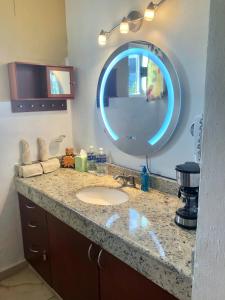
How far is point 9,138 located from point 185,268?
5.02 ft

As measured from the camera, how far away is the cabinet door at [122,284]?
0.95 metres

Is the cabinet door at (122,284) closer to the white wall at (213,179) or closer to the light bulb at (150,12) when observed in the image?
the white wall at (213,179)

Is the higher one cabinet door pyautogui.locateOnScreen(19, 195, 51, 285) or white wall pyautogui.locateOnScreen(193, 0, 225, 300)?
white wall pyautogui.locateOnScreen(193, 0, 225, 300)

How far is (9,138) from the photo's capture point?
6.07ft

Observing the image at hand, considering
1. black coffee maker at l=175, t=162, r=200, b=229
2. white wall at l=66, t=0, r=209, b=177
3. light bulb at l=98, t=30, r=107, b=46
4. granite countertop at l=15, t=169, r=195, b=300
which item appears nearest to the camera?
granite countertop at l=15, t=169, r=195, b=300

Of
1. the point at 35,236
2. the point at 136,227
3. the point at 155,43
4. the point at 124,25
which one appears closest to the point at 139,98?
the point at 155,43

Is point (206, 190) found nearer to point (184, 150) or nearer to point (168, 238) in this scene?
point (168, 238)

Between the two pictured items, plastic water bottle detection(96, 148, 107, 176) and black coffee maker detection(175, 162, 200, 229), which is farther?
plastic water bottle detection(96, 148, 107, 176)

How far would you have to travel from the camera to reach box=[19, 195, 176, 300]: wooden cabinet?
3.44ft

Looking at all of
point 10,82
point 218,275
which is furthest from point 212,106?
point 10,82

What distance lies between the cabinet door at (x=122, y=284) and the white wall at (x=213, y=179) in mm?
370

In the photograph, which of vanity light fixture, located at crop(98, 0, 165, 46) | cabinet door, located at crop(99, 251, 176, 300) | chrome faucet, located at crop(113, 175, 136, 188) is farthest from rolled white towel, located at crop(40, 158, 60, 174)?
vanity light fixture, located at crop(98, 0, 165, 46)

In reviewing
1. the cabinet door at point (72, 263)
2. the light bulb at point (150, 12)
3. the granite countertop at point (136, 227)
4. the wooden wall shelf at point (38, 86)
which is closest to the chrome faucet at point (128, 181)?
the granite countertop at point (136, 227)

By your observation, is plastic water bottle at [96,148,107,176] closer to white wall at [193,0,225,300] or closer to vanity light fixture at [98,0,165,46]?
vanity light fixture at [98,0,165,46]
